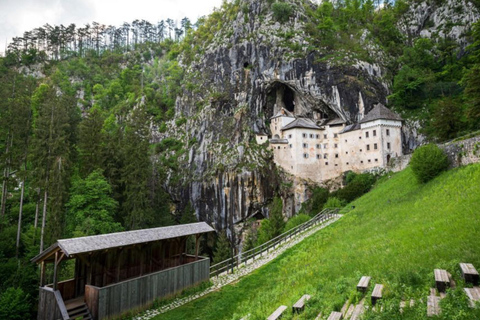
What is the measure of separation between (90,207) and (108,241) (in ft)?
53.2

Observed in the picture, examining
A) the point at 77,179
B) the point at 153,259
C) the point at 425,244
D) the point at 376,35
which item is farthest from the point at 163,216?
the point at 376,35

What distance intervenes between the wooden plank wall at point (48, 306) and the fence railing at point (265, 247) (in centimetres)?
762

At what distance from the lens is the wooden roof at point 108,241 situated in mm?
10961

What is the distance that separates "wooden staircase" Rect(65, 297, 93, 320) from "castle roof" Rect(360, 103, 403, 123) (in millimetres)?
43770

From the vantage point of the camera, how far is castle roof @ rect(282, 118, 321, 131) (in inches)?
1954

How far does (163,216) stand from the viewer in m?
39.8

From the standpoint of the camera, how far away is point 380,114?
43.5 m

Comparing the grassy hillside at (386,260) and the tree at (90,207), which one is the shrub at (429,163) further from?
the tree at (90,207)

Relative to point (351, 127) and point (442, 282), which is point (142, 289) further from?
point (351, 127)

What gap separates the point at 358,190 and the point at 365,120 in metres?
14.1

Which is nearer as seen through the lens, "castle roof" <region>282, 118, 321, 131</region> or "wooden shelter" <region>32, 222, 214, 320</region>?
"wooden shelter" <region>32, 222, 214, 320</region>

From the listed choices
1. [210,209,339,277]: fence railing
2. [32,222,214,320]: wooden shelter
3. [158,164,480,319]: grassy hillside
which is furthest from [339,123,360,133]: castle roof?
[32,222,214,320]: wooden shelter

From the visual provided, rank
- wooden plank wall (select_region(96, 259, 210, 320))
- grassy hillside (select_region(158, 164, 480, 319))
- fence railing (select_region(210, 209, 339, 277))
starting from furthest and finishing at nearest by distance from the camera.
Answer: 1. fence railing (select_region(210, 209, 339, 277))
2. wooden plank wall (select_region(96, 259, 210, 320))
3. grassy hillside (select_region(158, 164, 480, 319))

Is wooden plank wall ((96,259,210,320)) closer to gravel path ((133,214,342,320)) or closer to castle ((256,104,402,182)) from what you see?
gravel path ((133,214,342,320))
